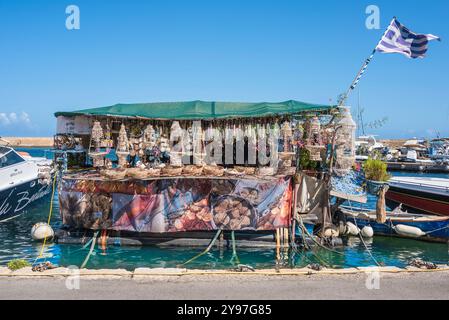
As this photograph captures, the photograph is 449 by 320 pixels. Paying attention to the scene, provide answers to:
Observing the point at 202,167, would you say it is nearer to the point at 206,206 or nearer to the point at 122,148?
the point at 206,206

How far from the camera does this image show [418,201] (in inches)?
912

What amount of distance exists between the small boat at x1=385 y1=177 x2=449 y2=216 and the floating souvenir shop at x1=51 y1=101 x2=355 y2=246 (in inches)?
325

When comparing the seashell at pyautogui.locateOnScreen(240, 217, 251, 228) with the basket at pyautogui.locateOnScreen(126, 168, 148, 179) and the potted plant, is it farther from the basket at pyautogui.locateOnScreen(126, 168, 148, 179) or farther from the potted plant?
the potted plant

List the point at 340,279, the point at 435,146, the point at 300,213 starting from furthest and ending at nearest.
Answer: the point at 435,146
the point at 300,213
the point at 340,279

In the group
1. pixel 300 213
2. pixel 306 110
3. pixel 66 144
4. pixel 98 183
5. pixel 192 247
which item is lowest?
pixel 192 247

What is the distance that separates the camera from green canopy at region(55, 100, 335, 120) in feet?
53.0

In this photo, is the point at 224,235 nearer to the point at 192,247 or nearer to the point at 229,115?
the point at 192,247

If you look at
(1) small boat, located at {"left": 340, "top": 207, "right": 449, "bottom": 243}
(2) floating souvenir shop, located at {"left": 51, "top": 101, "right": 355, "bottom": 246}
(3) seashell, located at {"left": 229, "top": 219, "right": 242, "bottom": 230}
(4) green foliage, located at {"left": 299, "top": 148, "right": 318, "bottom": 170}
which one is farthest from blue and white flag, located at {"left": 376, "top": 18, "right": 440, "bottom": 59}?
(3) seashell, located at {"left": 229, "top": 219, "right": 242, "bottom": 230}

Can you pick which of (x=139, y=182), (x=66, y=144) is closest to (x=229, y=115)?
(x=139, y=182)

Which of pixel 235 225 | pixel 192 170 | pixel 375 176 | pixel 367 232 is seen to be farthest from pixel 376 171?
pixel 192 170

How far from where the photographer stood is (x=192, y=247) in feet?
52.9

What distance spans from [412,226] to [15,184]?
19.5m

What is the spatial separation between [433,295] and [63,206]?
487 inches
